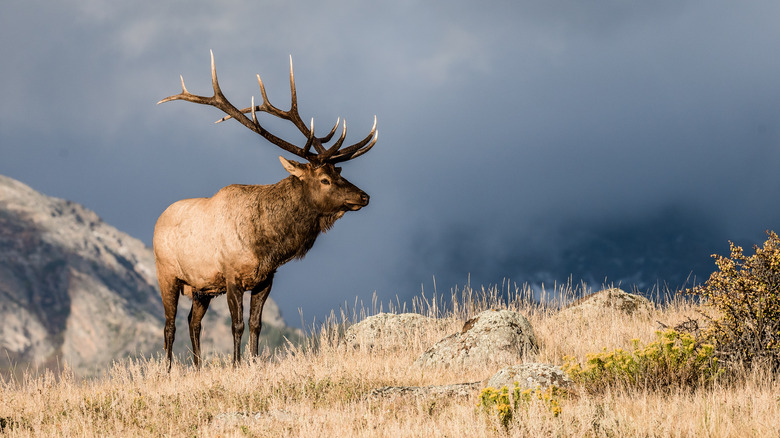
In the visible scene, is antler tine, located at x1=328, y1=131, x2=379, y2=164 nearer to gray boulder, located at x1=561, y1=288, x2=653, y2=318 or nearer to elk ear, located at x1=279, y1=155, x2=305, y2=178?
elk ear, located at x1=279, y1=155, x2=305, y2=178

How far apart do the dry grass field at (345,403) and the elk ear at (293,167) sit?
8.18ft

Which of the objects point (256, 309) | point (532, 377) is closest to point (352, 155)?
point (256, 309)

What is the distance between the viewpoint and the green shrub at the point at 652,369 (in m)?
7.23

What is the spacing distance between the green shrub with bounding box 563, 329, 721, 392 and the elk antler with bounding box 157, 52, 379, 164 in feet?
15.2

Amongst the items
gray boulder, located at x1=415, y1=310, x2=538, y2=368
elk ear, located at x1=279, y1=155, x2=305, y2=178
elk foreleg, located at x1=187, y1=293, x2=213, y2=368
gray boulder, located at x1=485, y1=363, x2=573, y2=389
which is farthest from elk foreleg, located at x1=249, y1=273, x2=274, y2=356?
gray boulder, located at x1=485, y1=363, x2=573, y2=389

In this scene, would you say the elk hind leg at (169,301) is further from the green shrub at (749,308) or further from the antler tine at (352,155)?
the green shrub at (749,308)

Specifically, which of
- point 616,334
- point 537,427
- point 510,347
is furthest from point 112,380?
point 616,334

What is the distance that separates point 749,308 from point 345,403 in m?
4.61

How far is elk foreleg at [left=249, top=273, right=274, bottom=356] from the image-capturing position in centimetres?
1000

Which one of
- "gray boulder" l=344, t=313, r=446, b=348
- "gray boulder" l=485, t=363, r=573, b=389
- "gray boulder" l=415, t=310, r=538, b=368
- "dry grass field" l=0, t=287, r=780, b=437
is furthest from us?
"gray boulder" l=344, t=313, r=446, b=348

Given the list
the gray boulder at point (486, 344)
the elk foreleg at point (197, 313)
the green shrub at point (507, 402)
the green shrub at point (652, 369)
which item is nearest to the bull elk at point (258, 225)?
the elk foreleg at point (197, 313)

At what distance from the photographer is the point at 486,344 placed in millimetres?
9664

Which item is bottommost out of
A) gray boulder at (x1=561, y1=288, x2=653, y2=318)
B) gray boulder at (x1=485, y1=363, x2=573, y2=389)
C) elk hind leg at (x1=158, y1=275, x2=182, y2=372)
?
gray boulder at (x1=485, y1=363, x2=573, y2=389)

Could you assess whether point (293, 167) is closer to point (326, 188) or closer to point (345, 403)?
point (326, 188)
